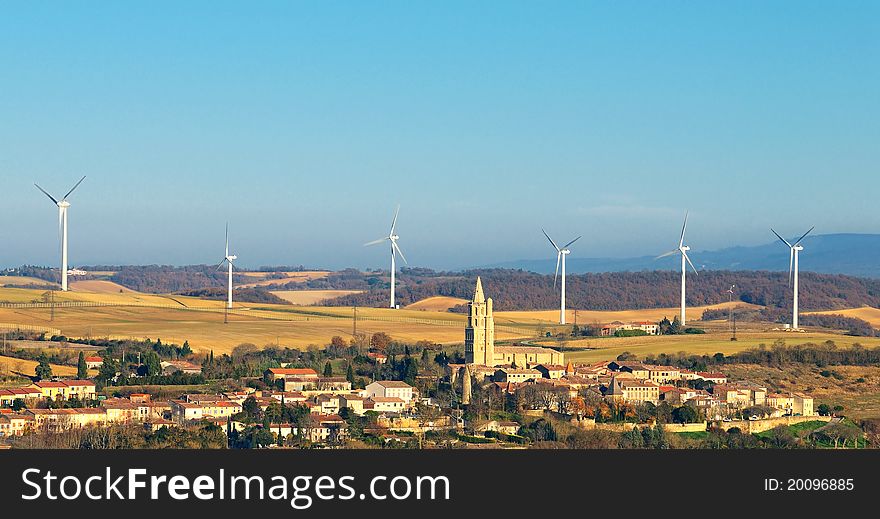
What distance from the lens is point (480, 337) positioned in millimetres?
105625

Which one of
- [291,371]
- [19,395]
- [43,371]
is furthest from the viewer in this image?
[291,371]

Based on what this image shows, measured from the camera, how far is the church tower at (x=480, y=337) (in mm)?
104562

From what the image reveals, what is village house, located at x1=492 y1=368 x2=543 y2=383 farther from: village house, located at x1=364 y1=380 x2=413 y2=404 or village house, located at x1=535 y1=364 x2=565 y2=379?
village house, located at x1=364 y1=380 x2=413 y2=404

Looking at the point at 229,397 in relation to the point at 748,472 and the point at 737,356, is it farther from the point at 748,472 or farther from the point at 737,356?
the point at 748,472

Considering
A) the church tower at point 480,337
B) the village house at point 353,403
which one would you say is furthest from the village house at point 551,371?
the village house at point 353,403

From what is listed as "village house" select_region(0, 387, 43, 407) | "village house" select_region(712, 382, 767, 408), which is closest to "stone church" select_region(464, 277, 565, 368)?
"village house" select_region(712, 382, 767, 408)

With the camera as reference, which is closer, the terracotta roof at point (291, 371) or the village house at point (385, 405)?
the village house at point (385, 405)

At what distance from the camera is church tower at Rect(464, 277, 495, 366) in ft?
343

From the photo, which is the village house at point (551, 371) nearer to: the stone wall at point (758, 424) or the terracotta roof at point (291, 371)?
the terracotta roof at point (291, 371)

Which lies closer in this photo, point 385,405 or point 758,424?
point 758,424

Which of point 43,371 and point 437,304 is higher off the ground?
point 437,304

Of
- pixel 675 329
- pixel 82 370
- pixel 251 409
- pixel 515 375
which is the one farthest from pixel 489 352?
pixel 675 329

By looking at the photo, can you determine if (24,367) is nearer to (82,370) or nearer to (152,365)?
(82,370)

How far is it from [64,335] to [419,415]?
46.7m
